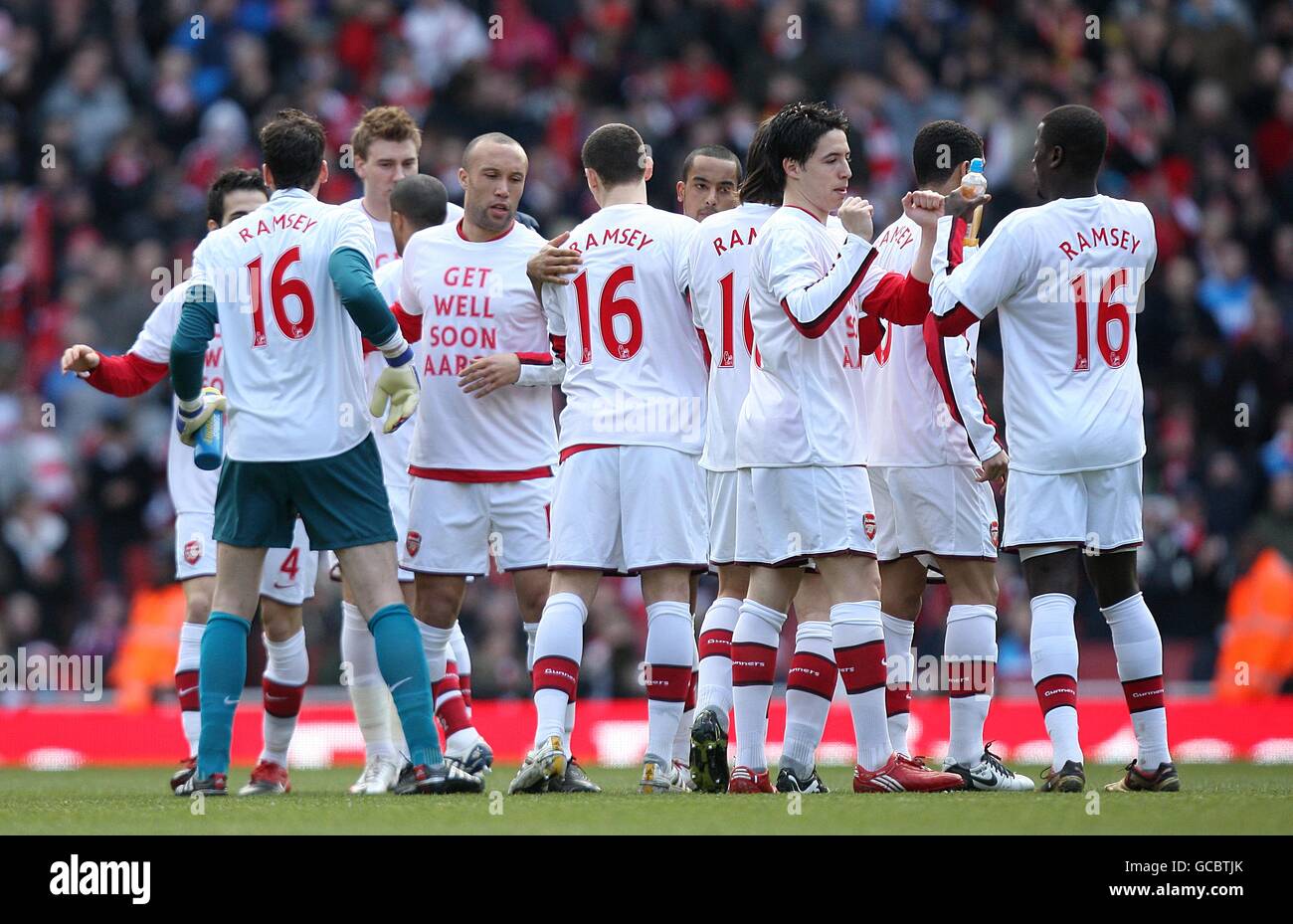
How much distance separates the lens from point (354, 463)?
7.03m

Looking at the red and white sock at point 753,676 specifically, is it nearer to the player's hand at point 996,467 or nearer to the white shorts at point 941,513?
the white shorts at point 941,513

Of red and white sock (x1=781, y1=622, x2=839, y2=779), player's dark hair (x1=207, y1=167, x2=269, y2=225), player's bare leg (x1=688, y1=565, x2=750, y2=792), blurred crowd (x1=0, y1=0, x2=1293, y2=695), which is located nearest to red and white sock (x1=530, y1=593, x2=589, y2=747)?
player's bare leg (x1=688, y1=565, x2=750, y2=792)

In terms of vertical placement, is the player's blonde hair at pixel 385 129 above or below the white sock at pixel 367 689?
above

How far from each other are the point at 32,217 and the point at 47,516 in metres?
3.56

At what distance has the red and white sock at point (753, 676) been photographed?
7164mm

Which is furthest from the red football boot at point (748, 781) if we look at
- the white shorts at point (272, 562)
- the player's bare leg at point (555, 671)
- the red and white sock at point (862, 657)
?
the white shorts at point (272, 562)

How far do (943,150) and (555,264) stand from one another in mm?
1670

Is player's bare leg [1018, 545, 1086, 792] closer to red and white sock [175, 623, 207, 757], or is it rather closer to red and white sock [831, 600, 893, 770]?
red and white sock [831, 600, 893, 770]

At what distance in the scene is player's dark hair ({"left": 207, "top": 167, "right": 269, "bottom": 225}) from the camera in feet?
29.3

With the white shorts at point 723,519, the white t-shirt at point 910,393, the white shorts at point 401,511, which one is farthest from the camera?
the white shorts at point 401,511

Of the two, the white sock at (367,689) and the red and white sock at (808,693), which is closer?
the red and white sock at (808,693)

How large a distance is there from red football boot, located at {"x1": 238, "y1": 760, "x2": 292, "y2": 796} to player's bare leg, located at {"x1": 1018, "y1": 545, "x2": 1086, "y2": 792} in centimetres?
315

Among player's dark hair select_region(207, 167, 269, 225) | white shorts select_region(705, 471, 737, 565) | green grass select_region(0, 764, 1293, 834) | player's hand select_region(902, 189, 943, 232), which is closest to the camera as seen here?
green grass select_region(0, 764, 1293, 834)

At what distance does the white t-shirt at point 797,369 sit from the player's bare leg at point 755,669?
0.51 m
